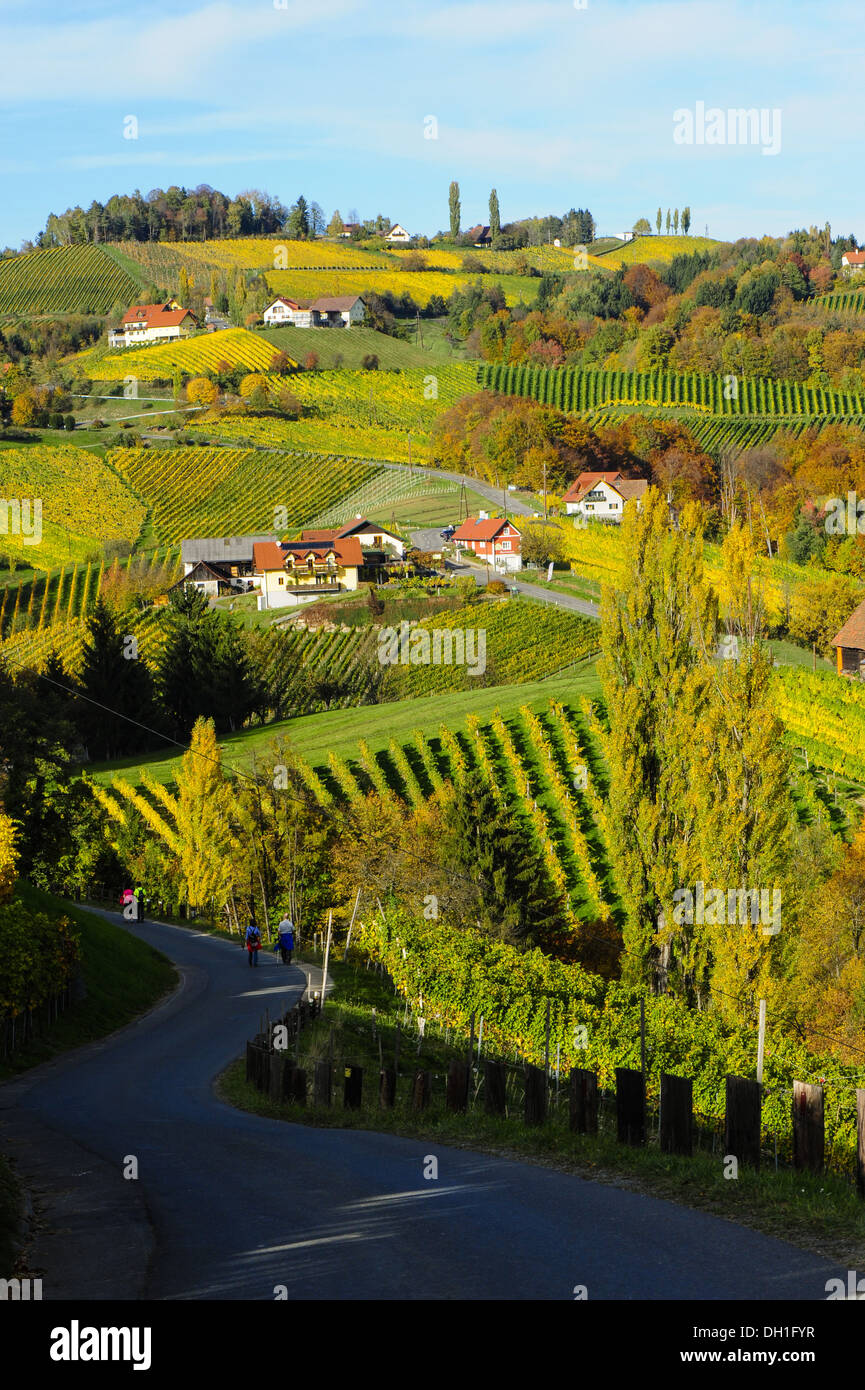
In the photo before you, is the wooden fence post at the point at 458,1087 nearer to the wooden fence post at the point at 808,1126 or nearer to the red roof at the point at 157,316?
the wooden fence post at the point at 808,1126

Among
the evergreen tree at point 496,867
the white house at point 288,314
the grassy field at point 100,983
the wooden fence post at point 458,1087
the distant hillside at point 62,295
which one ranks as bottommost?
the evergreen tree at point 496,867

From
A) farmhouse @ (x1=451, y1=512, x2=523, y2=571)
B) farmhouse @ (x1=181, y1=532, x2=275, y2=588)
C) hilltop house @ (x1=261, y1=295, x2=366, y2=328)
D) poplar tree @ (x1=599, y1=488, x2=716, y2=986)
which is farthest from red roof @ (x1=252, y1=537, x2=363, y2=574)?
hilltop house @ (x1=261, y1=295, x2=366, y2=328)

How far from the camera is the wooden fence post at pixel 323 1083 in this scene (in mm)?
16312

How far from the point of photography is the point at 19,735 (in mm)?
37531

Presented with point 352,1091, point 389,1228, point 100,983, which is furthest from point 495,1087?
point 100,983

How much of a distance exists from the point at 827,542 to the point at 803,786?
54.3 metres

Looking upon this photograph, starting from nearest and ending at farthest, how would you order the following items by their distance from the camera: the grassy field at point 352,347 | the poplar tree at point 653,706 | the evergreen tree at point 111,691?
1. the poplar tree at point 653,706
2. the evergreen tree at point 111,691
3. the grassy field at point 352,347

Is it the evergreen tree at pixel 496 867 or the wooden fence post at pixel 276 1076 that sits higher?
the wooden fence post at pixel 276 1076

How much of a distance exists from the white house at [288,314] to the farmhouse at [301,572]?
291ft

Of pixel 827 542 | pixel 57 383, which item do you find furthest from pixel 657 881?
pixel 57 383

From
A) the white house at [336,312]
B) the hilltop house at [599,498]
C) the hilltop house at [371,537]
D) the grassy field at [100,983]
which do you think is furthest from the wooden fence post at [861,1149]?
the white house at [336,312]

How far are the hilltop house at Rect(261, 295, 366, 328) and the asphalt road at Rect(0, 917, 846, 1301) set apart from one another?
172668 millimetres
